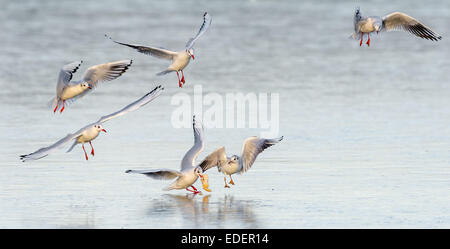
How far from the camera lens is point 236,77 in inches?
680

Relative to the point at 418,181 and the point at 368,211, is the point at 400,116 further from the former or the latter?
the point at 368,211

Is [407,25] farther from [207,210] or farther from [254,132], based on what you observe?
[207,210]

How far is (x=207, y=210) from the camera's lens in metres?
9.52

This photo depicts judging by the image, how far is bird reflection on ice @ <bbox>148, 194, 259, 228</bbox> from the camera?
29.5 ft

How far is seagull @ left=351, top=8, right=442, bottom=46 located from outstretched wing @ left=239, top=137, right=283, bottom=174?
2640mm

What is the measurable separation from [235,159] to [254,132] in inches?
109

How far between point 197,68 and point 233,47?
10.3 ft

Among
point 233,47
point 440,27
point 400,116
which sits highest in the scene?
point 440,27

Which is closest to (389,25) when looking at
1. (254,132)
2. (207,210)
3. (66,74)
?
(254,132)

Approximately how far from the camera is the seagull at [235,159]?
410 inches

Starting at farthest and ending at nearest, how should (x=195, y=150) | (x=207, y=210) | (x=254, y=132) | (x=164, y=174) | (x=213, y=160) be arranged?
(x=254, y=132) < (x=195, y=150) < (x=213, y=160) < (x=164, y=174) < (x=207, y=210)

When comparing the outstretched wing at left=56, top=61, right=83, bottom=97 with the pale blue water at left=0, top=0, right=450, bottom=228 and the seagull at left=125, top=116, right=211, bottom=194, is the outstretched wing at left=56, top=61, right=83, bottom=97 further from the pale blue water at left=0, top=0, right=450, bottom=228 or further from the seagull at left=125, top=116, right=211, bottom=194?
the seagull at left=125, top=116, right=211, bottom=194

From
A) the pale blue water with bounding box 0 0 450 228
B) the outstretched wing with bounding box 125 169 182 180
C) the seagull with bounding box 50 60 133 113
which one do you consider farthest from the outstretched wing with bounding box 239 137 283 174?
the seagull with bounding box 50 60 133 113

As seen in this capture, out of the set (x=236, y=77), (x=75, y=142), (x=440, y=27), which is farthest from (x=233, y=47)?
(x=75, y=142)
